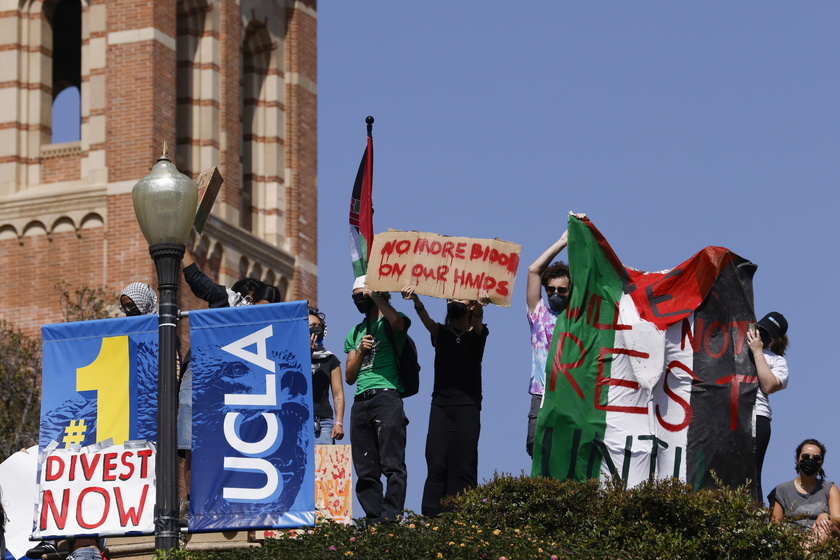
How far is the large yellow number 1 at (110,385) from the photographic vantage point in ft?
41.1

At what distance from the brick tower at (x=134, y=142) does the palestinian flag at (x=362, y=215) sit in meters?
20.4

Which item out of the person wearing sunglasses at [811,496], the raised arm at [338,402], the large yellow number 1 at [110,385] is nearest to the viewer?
the large yellow number 1 at [110,385]

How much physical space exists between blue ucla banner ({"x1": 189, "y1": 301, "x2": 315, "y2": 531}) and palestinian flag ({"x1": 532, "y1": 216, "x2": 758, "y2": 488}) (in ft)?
6.18

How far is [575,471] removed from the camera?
43.6 ft

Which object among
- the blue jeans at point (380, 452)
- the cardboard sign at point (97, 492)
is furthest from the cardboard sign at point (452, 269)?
the cardboard sign at point (97, 492)

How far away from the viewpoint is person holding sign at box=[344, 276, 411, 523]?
519 inches

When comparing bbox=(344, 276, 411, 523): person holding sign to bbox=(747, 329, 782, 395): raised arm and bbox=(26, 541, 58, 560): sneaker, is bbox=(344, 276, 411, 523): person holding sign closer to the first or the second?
bbox=(26, 541, 58, 560): sneaker

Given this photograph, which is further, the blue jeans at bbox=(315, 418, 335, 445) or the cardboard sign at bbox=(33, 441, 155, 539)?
the blue jeans at bbox=(315, 418, 335, 445)

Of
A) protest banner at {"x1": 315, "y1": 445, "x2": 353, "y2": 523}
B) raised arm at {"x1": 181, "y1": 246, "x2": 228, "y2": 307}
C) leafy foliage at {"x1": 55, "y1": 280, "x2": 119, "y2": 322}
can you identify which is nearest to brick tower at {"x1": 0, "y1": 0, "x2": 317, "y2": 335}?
leafy foliage at {"x1": 55, "y1": 280, "x2": 119, "y2": 322}

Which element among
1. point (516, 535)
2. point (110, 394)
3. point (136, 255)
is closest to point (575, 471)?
point (516, 535)

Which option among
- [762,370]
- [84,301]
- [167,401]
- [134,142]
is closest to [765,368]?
[762,370]

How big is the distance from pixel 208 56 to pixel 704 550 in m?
26.7

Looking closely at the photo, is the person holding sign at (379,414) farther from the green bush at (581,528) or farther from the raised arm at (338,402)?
the raised arm at (338,402)

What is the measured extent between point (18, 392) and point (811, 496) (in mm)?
21680
